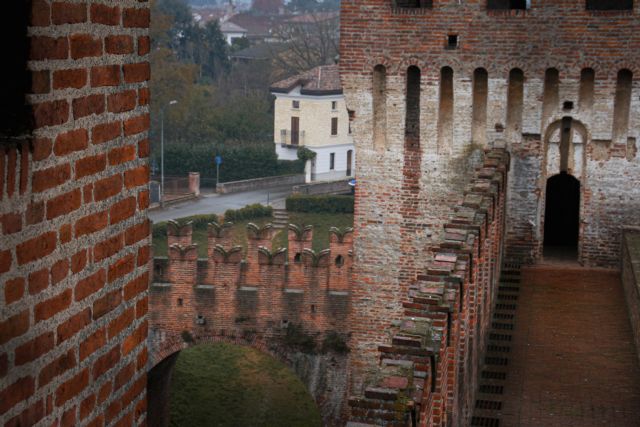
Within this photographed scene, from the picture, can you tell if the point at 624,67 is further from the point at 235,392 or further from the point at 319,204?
the point at 319,204

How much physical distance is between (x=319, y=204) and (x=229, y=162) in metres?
9.93

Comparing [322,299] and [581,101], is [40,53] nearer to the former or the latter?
[581,101]

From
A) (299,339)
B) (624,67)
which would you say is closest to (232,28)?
(299,339)

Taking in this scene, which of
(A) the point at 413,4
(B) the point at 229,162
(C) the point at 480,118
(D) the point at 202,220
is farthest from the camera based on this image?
(B) the point at 229,162

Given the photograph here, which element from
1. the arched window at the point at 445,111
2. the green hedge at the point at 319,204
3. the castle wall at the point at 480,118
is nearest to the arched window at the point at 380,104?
the castle wall at the point at 480,118

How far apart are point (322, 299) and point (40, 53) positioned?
19.1m

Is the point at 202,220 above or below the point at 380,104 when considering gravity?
below

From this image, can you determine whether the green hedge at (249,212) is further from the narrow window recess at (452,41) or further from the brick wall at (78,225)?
the brick wall at (78,225)

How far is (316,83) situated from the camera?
66.6 metres

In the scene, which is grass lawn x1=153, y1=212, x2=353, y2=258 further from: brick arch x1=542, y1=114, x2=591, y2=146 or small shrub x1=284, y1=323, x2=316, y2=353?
brick arch x1=542, y1=114, x2=591, y2=146

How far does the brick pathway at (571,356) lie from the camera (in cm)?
1403

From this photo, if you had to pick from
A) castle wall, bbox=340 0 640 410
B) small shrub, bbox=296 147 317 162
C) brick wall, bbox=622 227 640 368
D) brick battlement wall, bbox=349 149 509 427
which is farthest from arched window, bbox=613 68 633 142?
small shrub, bbox=296 147 317 162

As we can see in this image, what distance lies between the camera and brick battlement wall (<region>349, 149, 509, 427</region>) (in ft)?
29.0

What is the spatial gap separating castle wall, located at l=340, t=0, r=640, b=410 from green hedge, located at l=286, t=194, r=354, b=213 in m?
36.8
